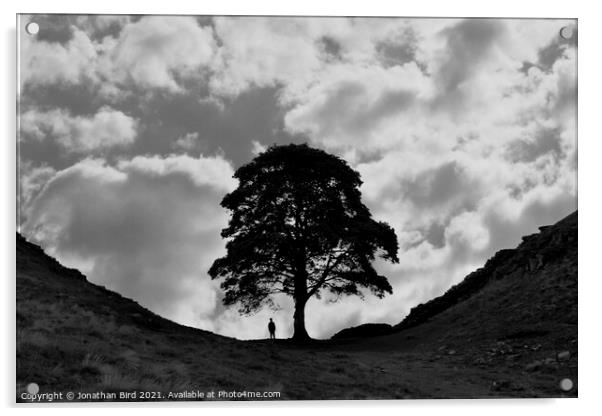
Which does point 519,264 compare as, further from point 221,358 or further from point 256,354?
point 221,358

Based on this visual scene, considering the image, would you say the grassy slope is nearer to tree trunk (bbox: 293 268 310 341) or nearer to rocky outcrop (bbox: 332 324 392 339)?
tree trunk (bbox: 293 268 310 341)

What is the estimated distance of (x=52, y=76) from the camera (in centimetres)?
1423

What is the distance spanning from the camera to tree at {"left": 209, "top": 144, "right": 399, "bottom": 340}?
89.7 ft

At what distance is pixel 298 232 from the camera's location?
27922 millimetres

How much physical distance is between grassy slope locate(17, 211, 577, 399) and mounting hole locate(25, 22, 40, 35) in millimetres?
5070

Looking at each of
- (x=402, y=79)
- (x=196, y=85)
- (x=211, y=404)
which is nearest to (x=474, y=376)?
(x=211, y=404)

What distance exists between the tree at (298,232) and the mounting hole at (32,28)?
1389cm

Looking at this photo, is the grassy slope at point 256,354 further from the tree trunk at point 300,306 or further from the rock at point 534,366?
the tree trunk at point 300,306

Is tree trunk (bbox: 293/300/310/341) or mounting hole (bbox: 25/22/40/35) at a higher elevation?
mounting hole (bbox: 25/22/40/35)

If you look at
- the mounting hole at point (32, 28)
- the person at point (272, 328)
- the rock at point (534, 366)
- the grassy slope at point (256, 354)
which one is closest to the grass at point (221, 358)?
the grassy slope at point (256, 354)

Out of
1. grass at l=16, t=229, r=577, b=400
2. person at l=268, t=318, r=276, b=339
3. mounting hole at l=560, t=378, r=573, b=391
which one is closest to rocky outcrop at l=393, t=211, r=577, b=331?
grass at l=16, t=229, r=577, b=400

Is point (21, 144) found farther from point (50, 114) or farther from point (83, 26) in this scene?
point (83, 26)

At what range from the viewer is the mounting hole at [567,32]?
14.7 m

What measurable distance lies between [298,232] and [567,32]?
52.1 feet
